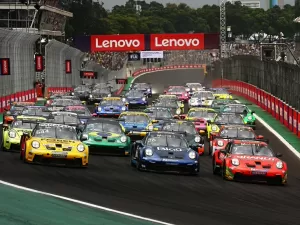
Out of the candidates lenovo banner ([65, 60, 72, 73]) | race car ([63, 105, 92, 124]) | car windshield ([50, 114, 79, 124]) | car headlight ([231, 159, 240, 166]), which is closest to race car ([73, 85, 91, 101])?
lenovo banner ([65, 60, 72, 73])

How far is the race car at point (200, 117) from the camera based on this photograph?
36.2 meters

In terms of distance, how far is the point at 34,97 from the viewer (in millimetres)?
64062

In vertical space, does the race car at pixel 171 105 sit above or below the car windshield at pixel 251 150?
below

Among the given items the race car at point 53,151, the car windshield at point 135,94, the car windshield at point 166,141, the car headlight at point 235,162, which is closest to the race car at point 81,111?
the car windshield at point 166,141

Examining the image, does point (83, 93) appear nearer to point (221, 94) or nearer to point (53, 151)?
point (221, 94)

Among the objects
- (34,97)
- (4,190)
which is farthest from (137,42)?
(4,190)

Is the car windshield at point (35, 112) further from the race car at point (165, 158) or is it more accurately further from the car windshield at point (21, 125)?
the race car at point (165, 158)

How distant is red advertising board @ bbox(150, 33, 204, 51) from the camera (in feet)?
342

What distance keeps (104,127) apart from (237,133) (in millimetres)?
4120

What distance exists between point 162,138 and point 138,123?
9.03 m

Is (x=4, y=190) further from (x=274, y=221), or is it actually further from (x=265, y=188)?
(x=265, y=188)

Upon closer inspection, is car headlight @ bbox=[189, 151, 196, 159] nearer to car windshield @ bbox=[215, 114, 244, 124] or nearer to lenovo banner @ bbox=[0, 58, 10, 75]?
car windshield @ bbox=[215, 114, 244, 124]

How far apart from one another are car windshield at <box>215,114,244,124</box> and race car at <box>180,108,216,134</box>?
737 millimetres

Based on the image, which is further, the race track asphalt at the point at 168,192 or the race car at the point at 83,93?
the race car at the point at 83,93
